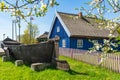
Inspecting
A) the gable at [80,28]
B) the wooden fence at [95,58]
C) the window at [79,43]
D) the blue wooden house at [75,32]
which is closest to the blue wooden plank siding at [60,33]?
the blue wooden house at [75,32]

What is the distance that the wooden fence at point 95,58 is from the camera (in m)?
12.4

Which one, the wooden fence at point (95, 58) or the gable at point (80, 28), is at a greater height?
the gable at point (80, 28)

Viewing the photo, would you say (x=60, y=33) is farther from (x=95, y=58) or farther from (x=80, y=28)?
(x=95, y=58)

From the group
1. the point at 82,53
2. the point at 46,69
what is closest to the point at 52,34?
the point at 82,53

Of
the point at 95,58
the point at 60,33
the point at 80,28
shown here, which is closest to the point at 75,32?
the point at 80,28

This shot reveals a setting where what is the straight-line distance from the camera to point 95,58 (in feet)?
48.0

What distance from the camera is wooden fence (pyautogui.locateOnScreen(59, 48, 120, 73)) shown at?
12375 mm

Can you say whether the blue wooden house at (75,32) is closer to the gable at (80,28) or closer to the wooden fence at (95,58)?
the gable at (80,28)

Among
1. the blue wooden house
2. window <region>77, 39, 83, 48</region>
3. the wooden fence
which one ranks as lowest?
the wooden fence

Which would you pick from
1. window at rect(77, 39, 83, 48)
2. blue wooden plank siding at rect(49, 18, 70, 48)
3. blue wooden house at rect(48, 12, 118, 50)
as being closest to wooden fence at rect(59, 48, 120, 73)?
blue wooden house at rect(48, 12, 118, 50)

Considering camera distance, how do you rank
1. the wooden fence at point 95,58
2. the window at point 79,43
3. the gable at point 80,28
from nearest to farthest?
1. the wooden fence at point 95,58
2. the gable at point 80,28
3. the window at point 79,43

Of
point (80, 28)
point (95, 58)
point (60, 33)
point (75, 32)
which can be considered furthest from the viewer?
point (60, 33)

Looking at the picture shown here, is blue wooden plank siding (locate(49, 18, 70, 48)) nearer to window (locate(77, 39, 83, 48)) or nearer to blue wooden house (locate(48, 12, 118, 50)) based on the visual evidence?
blue wooden house (locate(48, 12, 118, 50))

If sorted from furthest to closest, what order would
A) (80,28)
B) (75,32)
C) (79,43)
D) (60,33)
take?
(60,33), (80,28), (79,43), (75,32)
